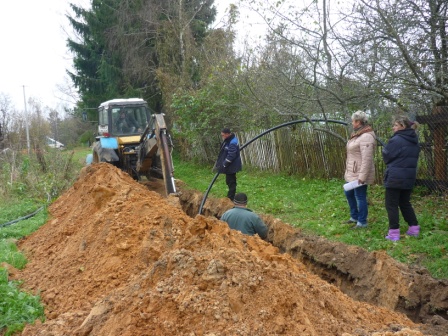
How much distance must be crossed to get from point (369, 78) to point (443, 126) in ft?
6.53

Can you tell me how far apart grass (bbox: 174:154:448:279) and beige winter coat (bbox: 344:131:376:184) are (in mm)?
812

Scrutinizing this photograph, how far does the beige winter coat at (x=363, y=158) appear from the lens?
7.30m

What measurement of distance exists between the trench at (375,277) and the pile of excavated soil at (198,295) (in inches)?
33.0

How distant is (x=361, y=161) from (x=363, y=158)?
0.41ft

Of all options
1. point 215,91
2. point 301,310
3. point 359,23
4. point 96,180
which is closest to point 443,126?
point 359,23

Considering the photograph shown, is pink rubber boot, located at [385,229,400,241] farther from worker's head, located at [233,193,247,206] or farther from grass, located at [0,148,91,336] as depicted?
grass, located at [0,148,91,336]

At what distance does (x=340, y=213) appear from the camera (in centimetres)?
865

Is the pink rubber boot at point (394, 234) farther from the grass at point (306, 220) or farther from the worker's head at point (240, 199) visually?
the worker's head at point (240, 199)

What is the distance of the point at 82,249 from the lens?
641 cm

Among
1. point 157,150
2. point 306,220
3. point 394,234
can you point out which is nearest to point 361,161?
point 394,234

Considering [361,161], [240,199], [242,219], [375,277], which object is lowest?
[375,277]

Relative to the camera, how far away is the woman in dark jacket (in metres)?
6.58

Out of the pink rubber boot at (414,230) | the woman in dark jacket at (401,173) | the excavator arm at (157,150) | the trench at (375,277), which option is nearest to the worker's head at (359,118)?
the woman in dark jacket at (401,173)

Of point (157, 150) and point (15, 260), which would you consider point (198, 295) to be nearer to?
point (15, 260)
